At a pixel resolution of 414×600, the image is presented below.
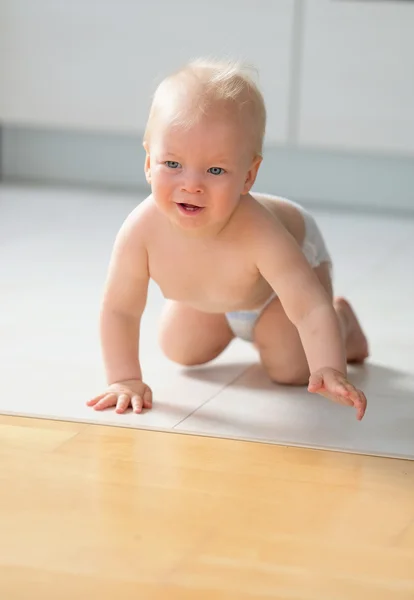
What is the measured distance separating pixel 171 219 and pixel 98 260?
812mm

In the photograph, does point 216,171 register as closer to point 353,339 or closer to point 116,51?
point 353,339

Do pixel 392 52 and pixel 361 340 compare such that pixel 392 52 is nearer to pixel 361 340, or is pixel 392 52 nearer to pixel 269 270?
pixel 361 340

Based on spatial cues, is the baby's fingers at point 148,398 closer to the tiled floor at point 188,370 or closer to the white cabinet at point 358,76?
the tiled floor at point 188,370

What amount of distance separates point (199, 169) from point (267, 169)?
5.47 feet

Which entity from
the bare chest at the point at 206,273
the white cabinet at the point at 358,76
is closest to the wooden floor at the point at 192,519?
the bare chest at the point at 206,273

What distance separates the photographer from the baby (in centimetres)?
110

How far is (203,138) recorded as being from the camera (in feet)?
3.58

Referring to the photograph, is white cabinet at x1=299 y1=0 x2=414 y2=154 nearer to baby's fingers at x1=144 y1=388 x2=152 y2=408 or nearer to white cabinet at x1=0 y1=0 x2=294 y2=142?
white cabinet at x1=0 y1=0 x2=294 y2=142

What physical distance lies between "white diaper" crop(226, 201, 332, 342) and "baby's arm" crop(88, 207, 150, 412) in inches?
5.1

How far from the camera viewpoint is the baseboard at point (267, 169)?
2684 mm

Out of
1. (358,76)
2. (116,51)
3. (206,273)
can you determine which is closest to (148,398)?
(206,273)

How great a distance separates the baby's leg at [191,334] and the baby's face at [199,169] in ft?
0.74

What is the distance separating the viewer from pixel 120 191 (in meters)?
2.79

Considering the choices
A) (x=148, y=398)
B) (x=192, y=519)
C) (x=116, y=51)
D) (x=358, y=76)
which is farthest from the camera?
(x=116, y=51)
